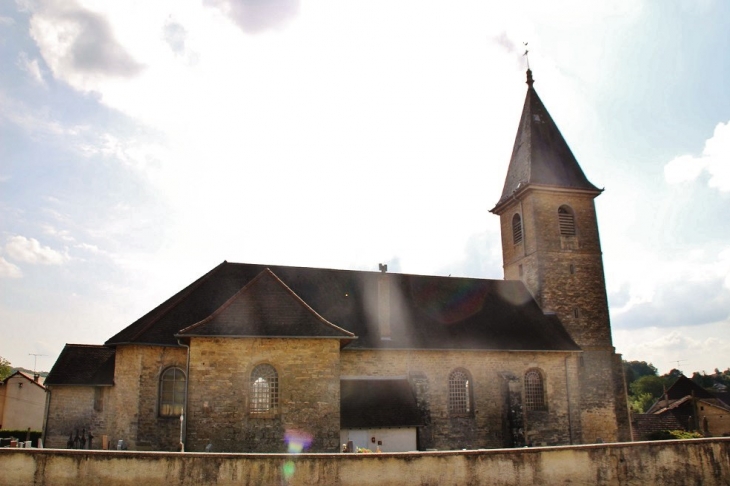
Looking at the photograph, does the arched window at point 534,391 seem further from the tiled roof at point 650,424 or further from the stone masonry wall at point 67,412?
the stone masonry wall at point 67,412

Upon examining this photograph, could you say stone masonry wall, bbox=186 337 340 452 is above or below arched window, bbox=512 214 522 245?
below

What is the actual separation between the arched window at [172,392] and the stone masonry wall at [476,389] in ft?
19.5

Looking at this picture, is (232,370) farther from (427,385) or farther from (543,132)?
(543,132)

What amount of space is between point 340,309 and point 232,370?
22.7ft

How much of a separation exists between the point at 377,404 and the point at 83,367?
43.1ft

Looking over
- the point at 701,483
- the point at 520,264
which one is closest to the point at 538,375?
the point at 520,264

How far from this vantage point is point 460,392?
22.7m

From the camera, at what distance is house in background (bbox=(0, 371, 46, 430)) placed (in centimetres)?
3884

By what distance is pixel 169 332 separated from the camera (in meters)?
19.6

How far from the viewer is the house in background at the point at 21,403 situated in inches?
1529

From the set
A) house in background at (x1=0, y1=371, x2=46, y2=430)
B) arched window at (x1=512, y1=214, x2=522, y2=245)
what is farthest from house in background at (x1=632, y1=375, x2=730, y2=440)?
house in background at (x1=0, y1=371, x2=46, y2=430)

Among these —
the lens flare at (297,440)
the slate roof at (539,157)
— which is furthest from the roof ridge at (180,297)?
the slate roof at (539,157)

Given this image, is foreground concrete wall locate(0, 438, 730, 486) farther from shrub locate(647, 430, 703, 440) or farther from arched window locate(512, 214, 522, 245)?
shrub locate(647, 430, 703, 440)

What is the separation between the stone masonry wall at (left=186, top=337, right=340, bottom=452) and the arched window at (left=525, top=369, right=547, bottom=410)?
995 centimetres
